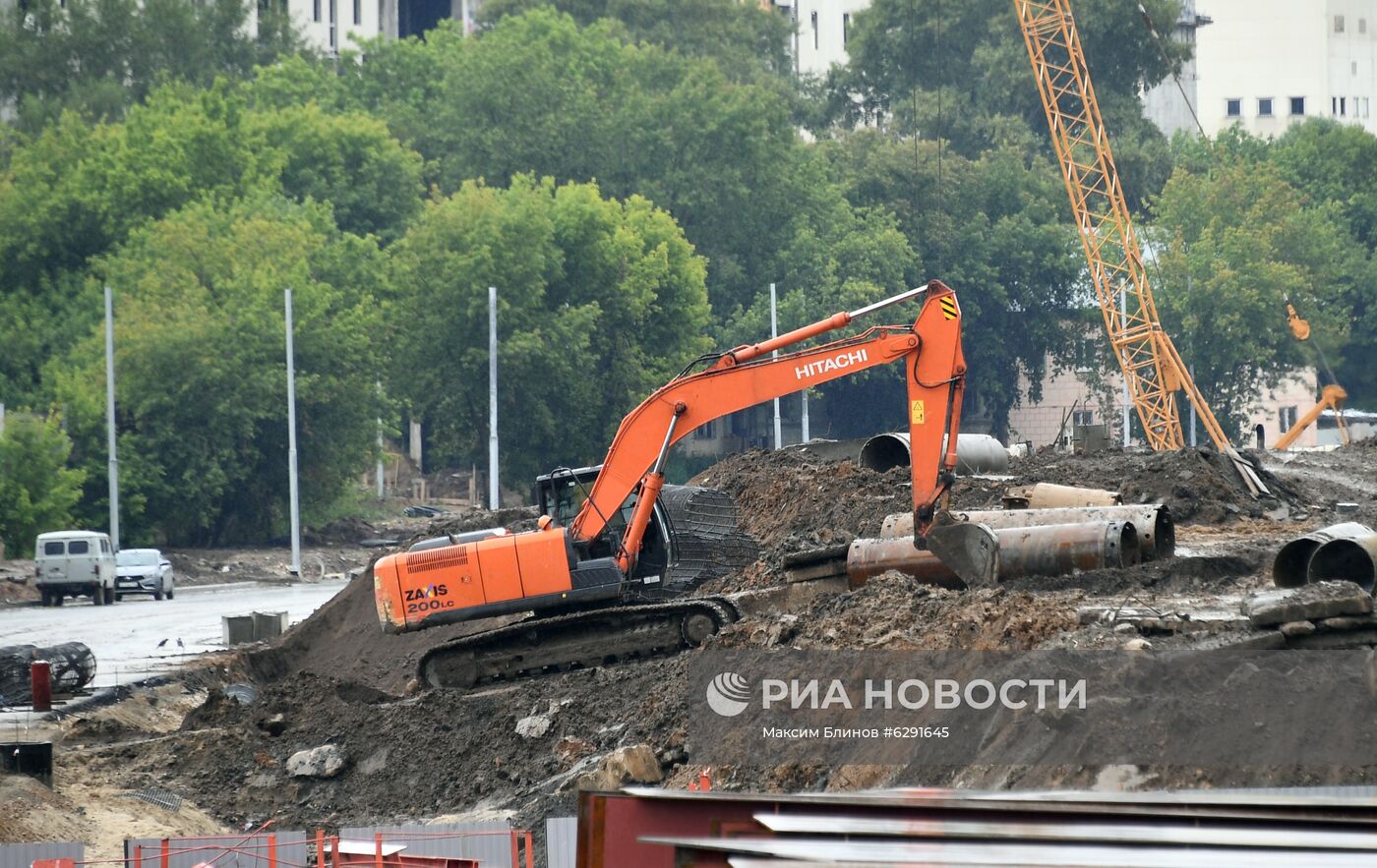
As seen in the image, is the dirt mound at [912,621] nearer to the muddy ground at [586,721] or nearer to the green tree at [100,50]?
the muddy ground at [586,721]

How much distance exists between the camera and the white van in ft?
148

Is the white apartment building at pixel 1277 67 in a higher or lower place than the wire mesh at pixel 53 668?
higher

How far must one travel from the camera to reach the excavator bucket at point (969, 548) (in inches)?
840

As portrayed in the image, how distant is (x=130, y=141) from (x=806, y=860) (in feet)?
232

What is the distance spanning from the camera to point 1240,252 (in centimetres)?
8819

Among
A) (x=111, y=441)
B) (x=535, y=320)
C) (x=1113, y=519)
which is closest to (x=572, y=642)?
(x=1113, y=519)

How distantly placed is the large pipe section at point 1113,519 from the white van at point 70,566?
90.1 feet

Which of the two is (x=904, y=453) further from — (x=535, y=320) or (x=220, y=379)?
(x=535, y=320)

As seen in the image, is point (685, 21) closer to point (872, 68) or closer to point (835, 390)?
point (872, 68)

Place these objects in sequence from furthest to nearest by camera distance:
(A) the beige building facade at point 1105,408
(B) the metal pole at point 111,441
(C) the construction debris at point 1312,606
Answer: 1. (A) the beige building facade at point 1105,408
2. (B) the metal pole at point 111,441
3. (C) the construction debris at point 1312,606

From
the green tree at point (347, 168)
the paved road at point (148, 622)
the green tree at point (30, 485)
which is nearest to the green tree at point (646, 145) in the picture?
the green tree at point (347, 168)

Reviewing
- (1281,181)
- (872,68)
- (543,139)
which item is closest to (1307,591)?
(543,139)

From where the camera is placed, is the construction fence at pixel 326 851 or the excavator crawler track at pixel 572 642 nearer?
the construction fence at pixel 326 851

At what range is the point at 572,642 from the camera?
74.8 feet
